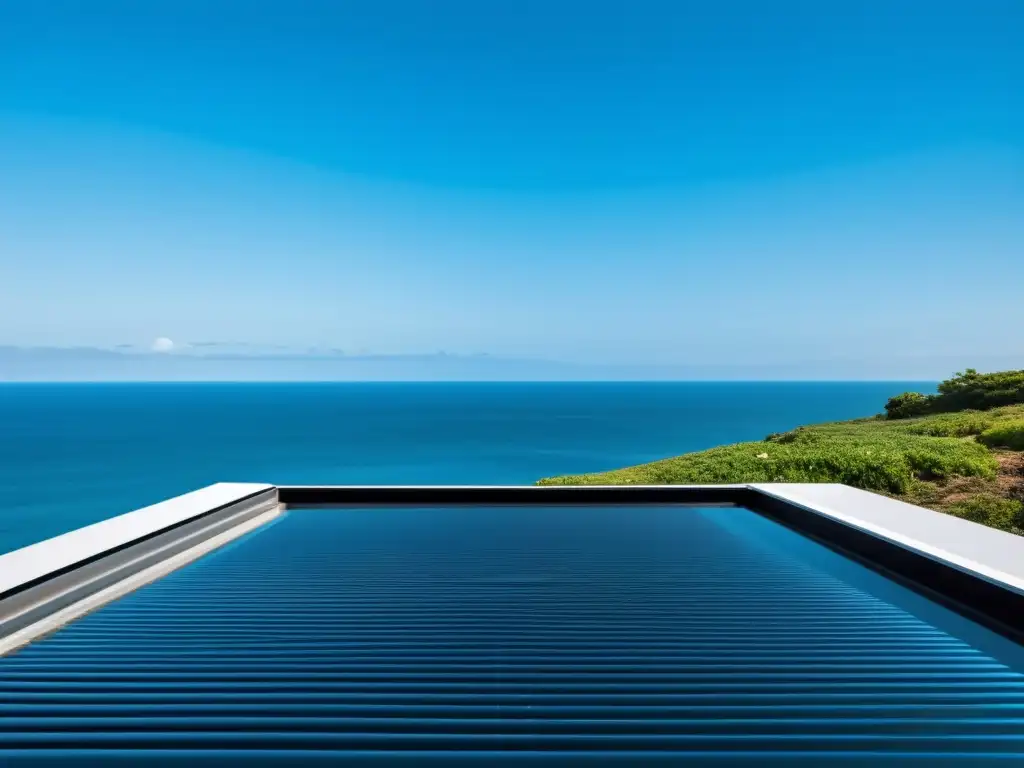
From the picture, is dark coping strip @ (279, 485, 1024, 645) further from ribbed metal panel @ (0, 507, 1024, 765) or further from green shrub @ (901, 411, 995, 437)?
green shrub @ (901, 411, 995, 437)

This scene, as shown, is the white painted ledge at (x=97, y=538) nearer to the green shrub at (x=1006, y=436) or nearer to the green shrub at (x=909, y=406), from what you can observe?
the green shrub at (x=1006, y=436)

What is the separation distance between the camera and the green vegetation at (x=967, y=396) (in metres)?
17.3

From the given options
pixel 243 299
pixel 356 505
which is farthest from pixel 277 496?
pixel 243 299

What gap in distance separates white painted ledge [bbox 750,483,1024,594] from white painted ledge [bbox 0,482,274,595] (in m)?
3.83

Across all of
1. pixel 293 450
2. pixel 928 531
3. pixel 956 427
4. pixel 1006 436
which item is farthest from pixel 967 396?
pixel 293 450

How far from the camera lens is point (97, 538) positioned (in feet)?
11.7

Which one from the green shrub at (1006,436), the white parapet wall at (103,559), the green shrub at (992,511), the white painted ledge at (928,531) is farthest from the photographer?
the green shrub at (1006,436)

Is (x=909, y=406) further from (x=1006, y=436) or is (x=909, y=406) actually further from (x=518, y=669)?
(x=518, y=669)

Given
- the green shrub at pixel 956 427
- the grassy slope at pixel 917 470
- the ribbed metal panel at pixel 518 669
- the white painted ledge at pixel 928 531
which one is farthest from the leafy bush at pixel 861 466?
the ribbed metal panel at pixel 518 669

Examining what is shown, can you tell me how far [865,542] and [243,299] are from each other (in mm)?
34202

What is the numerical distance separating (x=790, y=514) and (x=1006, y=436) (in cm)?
A: 805

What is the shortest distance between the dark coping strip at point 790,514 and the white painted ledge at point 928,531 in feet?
0.15

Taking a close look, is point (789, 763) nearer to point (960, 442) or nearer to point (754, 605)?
point (754, 605)

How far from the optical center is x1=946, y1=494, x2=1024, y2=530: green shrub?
6.48 metres
